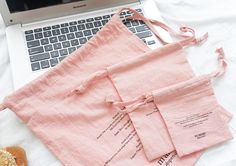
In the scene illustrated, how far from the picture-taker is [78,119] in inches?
20.7

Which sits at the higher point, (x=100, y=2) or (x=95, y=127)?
(x=100, y=2)

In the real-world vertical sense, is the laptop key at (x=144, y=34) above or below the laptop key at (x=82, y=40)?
below

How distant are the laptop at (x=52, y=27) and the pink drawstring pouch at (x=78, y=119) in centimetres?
4

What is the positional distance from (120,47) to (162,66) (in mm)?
71

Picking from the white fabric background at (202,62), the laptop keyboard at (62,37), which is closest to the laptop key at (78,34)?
the laptop keyboard at (62,37)

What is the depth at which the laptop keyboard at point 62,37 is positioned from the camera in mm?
584

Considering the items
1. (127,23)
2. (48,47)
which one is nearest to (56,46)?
(48,47)

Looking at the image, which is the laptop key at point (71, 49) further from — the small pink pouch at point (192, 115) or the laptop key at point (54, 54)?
the small pink pouch at point (192, 115)

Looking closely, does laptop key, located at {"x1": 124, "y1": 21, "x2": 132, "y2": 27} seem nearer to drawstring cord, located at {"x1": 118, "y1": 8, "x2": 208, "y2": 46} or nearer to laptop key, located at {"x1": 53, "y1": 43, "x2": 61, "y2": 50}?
drawstring cord, located at {"x1": 118, "y1": 8, "x2": 208, "y2": 46}

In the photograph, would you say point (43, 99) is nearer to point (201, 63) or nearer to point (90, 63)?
point (90, 63)

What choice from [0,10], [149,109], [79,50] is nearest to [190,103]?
[149,109]

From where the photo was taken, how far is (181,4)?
668 millimetres

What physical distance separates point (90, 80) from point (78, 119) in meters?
0.06

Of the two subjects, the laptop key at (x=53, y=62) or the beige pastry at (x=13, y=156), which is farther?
the laptop key at (x=53, y=62)
